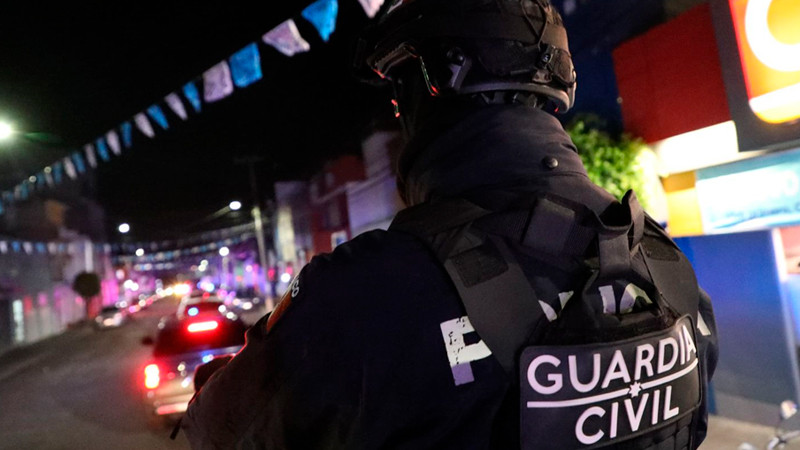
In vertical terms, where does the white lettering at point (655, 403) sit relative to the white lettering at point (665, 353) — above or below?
below

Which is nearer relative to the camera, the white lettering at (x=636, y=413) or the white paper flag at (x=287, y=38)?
the white lettering at (x=636, y=413)

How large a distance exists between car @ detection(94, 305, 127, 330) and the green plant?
27.3 metres

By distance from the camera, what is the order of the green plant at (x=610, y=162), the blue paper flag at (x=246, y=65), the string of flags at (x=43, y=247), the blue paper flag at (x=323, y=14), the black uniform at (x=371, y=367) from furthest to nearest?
the string of flags at (x=43, y=247) → the blue paper flag at (x=246, y=65) → the blue paper flag at (x=323, y=14) → the green plant at (x=610, y=162) → the black uniform at (x=371, y=367)

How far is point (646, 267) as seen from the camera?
1.17 m

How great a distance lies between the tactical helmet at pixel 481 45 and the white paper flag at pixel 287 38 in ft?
22.8

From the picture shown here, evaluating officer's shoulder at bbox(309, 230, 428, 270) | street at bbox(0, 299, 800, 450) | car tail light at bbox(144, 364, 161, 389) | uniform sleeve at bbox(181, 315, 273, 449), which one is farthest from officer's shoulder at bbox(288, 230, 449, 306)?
car tail light at bbox(144, 364, 161, 389)

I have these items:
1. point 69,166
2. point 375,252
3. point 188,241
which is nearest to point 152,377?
point 375,252

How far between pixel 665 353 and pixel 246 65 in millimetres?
8440

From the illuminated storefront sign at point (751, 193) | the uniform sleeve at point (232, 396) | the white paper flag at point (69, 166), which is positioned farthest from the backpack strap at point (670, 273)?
the white paper flag at point (69, 166)

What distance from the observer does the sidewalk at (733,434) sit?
195 inches

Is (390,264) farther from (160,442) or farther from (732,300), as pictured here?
(160,442)

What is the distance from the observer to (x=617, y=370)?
3.52ft

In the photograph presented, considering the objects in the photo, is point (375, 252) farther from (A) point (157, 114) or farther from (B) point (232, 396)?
(A) point (157, 114)

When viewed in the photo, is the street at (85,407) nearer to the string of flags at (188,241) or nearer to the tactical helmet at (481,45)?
→ the tactical helmet at (481,45)
